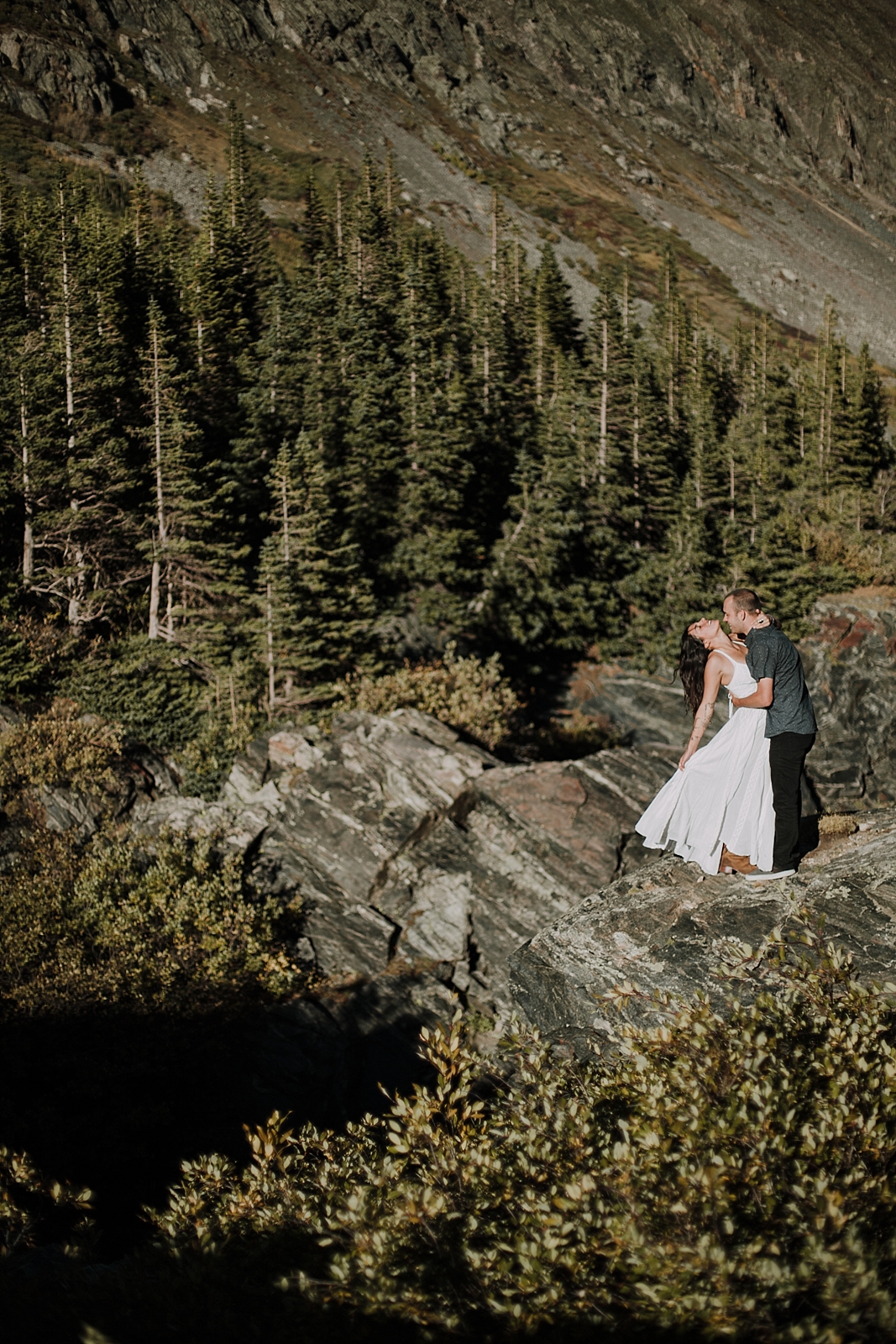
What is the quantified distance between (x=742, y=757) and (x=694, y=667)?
1048 mm

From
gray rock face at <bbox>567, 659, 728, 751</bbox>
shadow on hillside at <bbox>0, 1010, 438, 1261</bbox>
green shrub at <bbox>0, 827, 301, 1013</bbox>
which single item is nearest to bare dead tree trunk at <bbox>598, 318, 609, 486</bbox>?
gray rock face at <bbox>567, 659, 728, 751</bbox>

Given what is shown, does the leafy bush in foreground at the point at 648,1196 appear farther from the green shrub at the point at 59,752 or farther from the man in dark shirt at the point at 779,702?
the green shrub at the point at 59,752

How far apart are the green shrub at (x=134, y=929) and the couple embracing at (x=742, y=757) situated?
10631 mm

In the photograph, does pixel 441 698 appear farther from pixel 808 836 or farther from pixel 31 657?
pixel 808 836

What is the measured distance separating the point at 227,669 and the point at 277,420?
37.9 ft

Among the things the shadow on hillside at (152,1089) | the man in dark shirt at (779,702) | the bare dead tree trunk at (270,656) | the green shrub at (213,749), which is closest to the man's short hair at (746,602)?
the man in dark shirt at (779,702)

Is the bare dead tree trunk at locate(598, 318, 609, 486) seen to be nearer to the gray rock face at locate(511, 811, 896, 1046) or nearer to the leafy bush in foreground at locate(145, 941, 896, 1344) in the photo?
the gray rock face at locate(511, 811, 896, 1046)

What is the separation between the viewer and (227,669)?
65.3 ft

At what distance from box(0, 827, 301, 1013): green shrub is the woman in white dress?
10639mm

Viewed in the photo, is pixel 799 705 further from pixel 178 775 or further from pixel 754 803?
pixel 178 775

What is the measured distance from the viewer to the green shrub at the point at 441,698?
64.5 feet

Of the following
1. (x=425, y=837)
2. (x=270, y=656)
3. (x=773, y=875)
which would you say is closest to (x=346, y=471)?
(x=270, y=656)

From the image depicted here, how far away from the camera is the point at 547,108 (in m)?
122

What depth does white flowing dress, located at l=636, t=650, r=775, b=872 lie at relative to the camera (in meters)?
7.63
